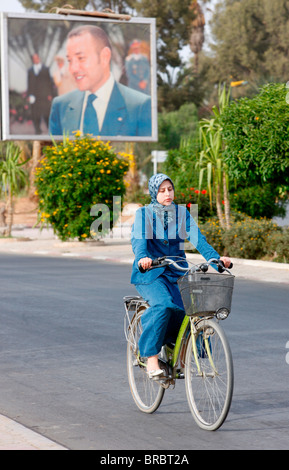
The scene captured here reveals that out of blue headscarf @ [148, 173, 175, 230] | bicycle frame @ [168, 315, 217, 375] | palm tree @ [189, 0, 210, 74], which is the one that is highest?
palm tree @ [189, 0, 210, 74]

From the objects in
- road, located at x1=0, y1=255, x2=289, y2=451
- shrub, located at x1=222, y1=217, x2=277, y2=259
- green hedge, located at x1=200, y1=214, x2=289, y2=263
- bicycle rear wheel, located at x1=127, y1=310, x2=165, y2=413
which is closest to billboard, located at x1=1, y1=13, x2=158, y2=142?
green hedge, located at x1=200, y1=214, x2=289, y2=263

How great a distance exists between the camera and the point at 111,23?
133ft

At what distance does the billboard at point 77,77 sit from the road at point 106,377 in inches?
985

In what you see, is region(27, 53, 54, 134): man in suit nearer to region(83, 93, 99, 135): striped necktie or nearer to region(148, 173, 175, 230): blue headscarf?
region(83, 93, 99, 135): striped necktie

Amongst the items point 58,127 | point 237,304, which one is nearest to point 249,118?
point 237,304

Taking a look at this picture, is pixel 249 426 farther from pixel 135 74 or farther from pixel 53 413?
pixel 135 74

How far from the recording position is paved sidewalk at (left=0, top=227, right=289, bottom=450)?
221 inches

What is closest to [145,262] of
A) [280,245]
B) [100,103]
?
[280,245]

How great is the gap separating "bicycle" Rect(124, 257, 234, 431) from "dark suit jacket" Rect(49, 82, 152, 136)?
33.5 meters

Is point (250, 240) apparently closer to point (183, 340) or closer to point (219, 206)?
point (219, 206)

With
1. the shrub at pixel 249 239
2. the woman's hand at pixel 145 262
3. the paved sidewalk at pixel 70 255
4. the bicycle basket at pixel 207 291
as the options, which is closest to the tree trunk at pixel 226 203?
the shrub at pixel 249 239

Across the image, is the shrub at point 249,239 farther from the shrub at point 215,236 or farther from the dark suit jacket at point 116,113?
the dark suit jacket at point 116,113

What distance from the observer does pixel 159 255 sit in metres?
6.54

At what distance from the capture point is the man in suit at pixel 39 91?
39125mm
